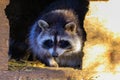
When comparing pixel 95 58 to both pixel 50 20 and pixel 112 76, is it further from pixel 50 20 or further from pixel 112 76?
pixel 50 20

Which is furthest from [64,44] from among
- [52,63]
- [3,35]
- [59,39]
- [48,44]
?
[3,35]

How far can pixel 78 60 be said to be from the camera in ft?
31.9

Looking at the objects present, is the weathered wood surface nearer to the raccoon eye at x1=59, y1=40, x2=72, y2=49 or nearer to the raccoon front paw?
the raccoon eye at x1=59, y1=40, x2=72, y2=49

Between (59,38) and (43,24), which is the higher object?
(43,24)

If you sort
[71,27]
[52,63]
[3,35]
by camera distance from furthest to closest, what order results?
[52,63] → [71,27] → [3,35]

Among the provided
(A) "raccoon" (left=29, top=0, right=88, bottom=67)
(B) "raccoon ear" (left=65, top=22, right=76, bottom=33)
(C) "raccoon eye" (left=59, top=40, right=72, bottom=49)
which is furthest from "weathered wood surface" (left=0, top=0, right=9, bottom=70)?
(B) "raccoon ear" (left=65, top=22, right=76, bottom=33)

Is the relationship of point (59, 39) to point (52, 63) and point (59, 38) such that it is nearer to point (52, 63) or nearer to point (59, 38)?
point (59, 38)

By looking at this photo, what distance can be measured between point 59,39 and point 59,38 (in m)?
0.02

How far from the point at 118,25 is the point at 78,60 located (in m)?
1.31

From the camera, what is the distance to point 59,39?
30.8ft

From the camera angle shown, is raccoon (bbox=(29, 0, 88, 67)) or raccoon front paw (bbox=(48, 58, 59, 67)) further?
raccoon front paw (bbox=(48, 58, 59, 67))

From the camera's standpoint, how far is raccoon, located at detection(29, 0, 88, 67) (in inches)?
372

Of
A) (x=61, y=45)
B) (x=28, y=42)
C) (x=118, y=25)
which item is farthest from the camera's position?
(x=28, y=42)

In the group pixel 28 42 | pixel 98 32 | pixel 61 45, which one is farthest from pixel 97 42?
pixel 28 42
